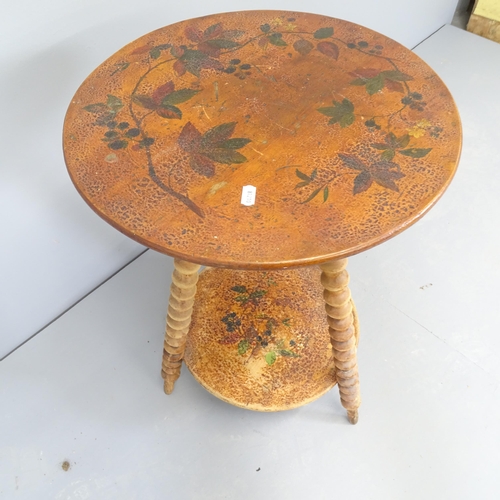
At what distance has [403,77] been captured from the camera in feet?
2.79

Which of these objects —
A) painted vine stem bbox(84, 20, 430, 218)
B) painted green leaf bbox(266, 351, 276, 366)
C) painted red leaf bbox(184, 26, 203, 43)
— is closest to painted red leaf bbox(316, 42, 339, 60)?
painted vine stem bbox(84, 20, 430, 218)

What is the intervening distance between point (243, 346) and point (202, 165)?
515 millimetres

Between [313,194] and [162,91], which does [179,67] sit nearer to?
[162,91]

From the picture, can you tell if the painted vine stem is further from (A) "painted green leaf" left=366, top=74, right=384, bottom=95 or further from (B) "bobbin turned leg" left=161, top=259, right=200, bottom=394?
(B) "bobbin turned leg" left=161, top=259, right=200, bottom=394

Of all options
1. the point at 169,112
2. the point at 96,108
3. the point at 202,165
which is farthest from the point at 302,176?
the point at 96,108

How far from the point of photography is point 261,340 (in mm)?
1108

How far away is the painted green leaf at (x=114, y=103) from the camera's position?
2.63ft

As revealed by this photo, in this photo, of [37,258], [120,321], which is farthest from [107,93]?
[120,321]

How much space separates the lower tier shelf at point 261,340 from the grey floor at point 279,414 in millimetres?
115

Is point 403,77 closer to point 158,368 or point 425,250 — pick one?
point 425,250

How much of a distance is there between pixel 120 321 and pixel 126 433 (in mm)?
300

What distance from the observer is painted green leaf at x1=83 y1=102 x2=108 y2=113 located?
80 cm

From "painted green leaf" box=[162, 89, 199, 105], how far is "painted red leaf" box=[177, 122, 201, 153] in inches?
2.7

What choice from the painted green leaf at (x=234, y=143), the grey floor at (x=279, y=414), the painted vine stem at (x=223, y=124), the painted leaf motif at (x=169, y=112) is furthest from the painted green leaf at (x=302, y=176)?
the grey floor at (x=279, y=414)
